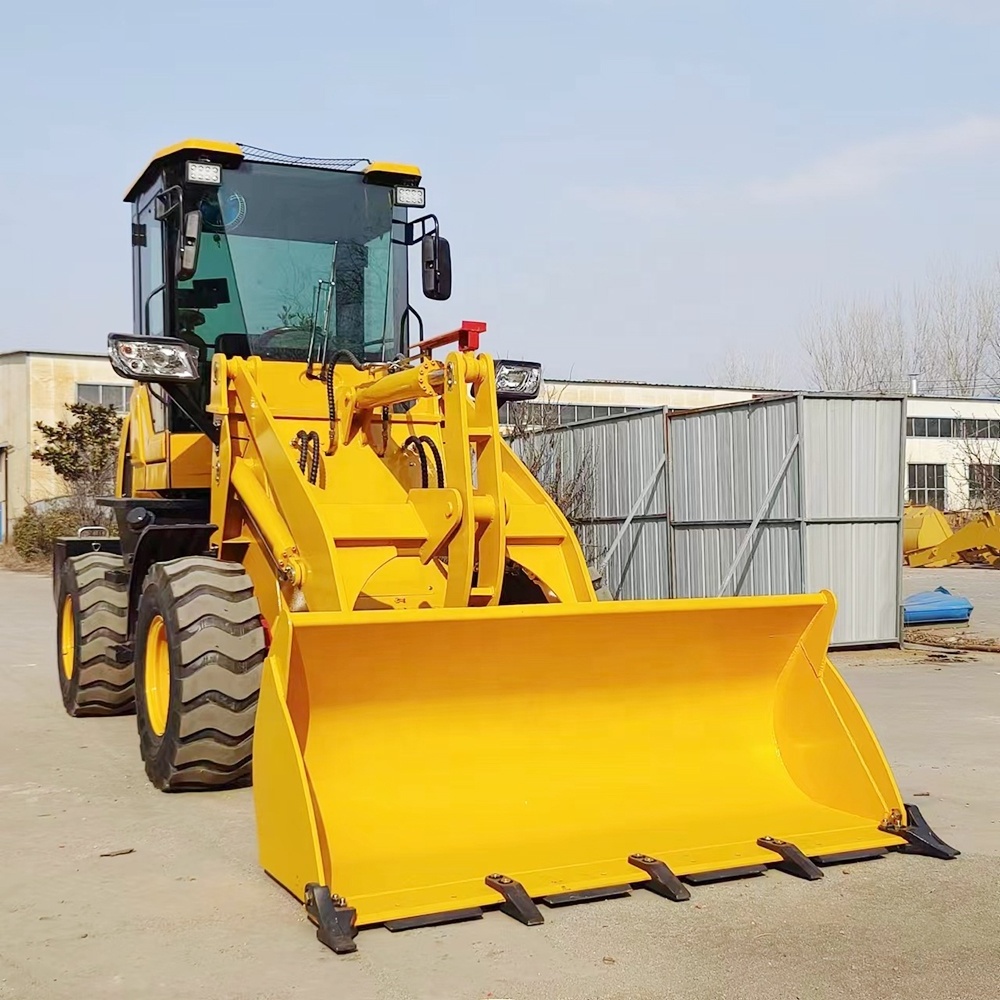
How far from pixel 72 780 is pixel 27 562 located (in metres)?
24.6

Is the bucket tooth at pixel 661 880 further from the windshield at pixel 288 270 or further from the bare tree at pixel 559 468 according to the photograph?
the bare tree at pixel 559 468

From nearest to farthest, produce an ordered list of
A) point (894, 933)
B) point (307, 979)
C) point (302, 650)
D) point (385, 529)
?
point (307, 979) → point (894, 933) → point (302, 650) → point (385, 529)

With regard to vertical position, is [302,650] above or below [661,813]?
above

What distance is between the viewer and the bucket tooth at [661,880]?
15.2ft

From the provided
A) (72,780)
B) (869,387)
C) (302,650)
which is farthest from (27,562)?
(869,387)

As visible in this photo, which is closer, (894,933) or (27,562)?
(894,933)

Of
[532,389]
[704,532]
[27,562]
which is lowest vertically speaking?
[27,562]

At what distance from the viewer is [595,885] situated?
15.0 feet

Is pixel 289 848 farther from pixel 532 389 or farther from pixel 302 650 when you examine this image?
pixel 532 389

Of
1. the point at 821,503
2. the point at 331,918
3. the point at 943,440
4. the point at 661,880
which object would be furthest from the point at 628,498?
the point at 943,440

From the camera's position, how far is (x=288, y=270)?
295 inches

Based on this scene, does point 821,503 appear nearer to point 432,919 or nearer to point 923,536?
point 432,919

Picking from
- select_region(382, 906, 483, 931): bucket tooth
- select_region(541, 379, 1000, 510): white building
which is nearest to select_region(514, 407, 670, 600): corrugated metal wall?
select_region(382, 906, 483, 931): bucket tooth

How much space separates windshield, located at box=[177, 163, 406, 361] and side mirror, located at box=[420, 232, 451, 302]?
0.37m
